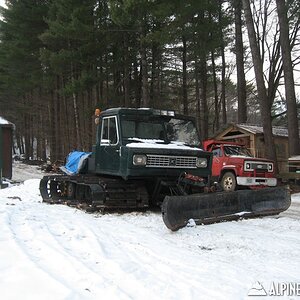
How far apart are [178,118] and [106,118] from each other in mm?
1878

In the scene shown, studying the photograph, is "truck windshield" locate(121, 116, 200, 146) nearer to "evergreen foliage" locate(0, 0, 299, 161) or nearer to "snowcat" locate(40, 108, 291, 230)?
"snowcat" locate(40, 108, 291, 230)

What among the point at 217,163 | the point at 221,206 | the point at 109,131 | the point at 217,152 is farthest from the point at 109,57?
the point at 221,206

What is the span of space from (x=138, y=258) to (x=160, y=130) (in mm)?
5687

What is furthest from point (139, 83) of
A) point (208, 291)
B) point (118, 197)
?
point (208, 291)

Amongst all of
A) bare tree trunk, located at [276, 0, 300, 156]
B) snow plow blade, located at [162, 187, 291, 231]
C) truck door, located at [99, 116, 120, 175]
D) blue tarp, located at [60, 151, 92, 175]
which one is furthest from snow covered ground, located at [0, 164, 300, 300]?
bare tree trunk, located at [276, 0, 300, 156]

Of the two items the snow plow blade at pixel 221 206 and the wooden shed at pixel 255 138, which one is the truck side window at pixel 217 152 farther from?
the snow plow blade at pixel 221 206

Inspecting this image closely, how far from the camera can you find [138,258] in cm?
606

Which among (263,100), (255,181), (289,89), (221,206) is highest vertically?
(289,89)

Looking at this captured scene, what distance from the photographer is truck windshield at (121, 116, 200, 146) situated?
1110 centimetres

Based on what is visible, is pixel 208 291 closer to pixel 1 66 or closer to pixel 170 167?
pixel 170 167

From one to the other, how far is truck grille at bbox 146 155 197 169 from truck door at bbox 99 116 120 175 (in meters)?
0.90

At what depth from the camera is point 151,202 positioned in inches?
460

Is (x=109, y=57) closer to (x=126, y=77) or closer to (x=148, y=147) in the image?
(x=126, y=77)

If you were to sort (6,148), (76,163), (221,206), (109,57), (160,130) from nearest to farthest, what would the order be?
1. (221,206)
2. (160,130)
3. (76,163)
4. (6,148)
5. (109,57)
